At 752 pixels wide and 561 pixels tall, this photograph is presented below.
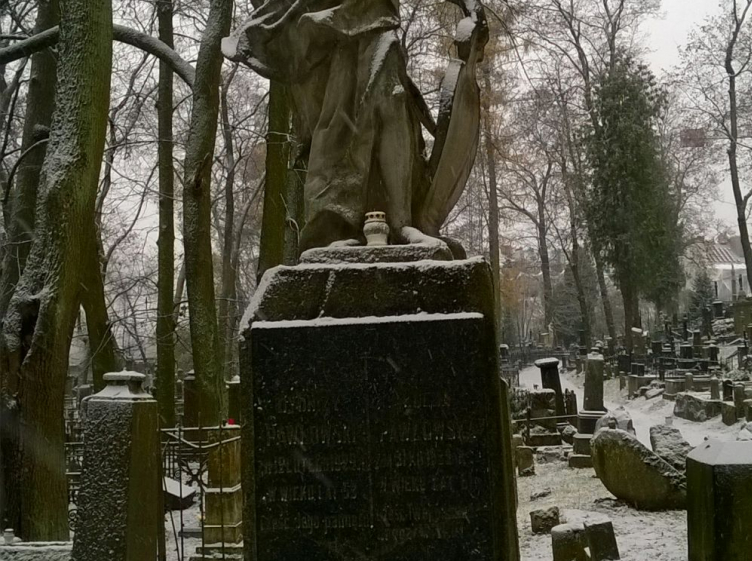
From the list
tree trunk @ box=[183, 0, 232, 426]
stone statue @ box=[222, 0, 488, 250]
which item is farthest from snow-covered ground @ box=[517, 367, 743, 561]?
tree trunk @ box=[183, 0, 232, 426]

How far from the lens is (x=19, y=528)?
6.93 meters

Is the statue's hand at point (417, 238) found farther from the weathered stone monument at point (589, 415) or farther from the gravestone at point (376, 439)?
the weathered stone monument at point (589, 415)

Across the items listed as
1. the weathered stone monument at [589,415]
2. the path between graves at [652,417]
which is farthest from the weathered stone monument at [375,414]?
the weathered stone monument at [589,415]

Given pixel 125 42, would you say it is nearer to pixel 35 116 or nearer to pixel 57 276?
pixel 35 116

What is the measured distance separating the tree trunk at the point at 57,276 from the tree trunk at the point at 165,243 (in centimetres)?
704

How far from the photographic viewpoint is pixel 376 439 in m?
3.26

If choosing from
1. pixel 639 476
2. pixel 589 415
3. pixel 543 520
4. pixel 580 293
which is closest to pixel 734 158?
pixel 580 293

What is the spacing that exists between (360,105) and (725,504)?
2.94 meters

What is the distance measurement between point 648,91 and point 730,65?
4302 millimetres

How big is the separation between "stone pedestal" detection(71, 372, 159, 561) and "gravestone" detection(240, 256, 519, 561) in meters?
1.58

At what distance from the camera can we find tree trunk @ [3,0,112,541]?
692cm

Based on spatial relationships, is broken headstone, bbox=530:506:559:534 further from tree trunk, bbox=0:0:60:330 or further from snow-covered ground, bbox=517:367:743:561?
tree trunk, bbox=0:0:60:330

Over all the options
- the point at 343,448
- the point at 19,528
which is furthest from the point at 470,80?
the point at 19,528

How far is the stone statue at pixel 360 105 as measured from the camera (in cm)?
407
